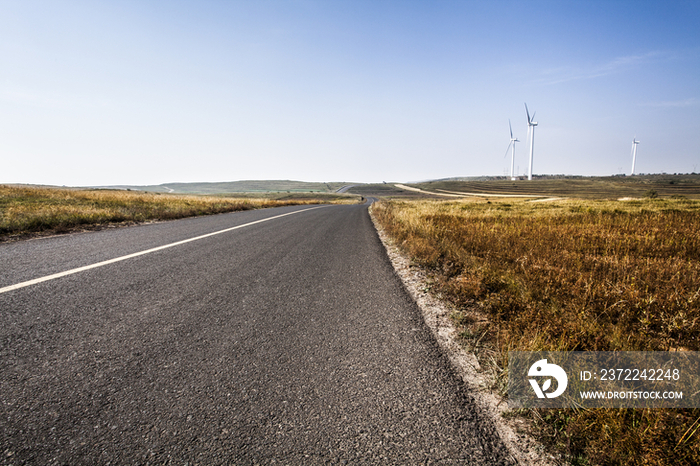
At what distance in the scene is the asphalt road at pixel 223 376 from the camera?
5.50ft

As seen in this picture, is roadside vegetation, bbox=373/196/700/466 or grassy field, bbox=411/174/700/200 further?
grassy field, bbox=411/174/700/200

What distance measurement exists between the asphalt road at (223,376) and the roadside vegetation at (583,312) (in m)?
0.52

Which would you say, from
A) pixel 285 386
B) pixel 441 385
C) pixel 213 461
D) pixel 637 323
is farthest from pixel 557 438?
pixel 637 323

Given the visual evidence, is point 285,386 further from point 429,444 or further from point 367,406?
point 429,444

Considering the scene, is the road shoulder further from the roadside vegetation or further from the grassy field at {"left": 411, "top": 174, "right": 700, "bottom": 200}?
the grassy field at {"left": 411, "top": 174, "right": 700, "bottom": 200}

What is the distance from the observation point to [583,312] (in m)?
3.09

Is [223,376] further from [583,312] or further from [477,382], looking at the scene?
[583,312]

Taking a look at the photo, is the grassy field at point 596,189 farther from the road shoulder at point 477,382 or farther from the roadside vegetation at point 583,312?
the road shoulder at point 477,382

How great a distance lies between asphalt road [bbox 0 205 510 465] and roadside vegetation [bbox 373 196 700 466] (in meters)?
0.52

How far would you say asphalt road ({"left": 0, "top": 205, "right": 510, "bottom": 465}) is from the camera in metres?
1.68

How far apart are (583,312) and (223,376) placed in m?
3.34

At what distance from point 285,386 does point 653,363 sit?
2.84 metres

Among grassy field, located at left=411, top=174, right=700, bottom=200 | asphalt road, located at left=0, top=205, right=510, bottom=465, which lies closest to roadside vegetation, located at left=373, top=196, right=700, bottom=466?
asphalt road, located at left=0, top=205, right=510, bottom=465

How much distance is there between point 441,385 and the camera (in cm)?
229
